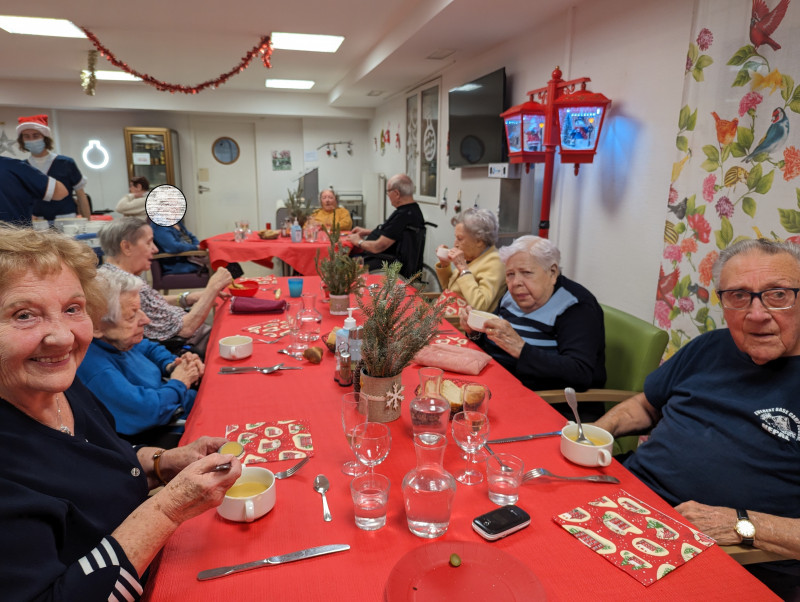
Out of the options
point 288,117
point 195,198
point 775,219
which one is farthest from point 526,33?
point 195,198

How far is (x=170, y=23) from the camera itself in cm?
457

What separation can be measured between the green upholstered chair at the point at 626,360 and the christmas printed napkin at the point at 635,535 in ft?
2.63

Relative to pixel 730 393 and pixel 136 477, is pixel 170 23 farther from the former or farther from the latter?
pixel 730 393

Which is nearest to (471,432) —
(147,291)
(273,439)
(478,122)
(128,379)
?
(273,439)

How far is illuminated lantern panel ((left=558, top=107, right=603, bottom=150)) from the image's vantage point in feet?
9.79

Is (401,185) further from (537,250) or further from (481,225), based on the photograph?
(537,250)

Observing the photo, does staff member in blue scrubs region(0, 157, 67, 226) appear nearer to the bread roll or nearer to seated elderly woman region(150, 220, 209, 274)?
seated elderly woman region(150, 220, 209, 274)

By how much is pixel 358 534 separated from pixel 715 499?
40.7 inches

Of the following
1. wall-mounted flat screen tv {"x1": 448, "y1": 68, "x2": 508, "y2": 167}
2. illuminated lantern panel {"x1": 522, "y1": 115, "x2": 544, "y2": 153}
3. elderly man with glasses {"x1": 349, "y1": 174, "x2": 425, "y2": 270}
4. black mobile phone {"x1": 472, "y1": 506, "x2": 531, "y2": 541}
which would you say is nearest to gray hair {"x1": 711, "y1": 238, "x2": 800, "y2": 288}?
black mobile phone {"x1": 472, "y1": 506, "x2": 531, "y2": 541}

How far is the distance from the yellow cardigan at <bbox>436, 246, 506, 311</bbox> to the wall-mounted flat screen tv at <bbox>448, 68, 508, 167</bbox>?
5.00 feet

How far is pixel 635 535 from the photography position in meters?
1.02

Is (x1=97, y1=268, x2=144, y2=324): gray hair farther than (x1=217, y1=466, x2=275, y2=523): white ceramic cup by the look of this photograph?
Yes

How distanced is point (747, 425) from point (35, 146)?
220 inches

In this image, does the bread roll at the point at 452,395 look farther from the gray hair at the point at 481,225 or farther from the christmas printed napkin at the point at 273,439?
the gray hair at the point at 481,225
